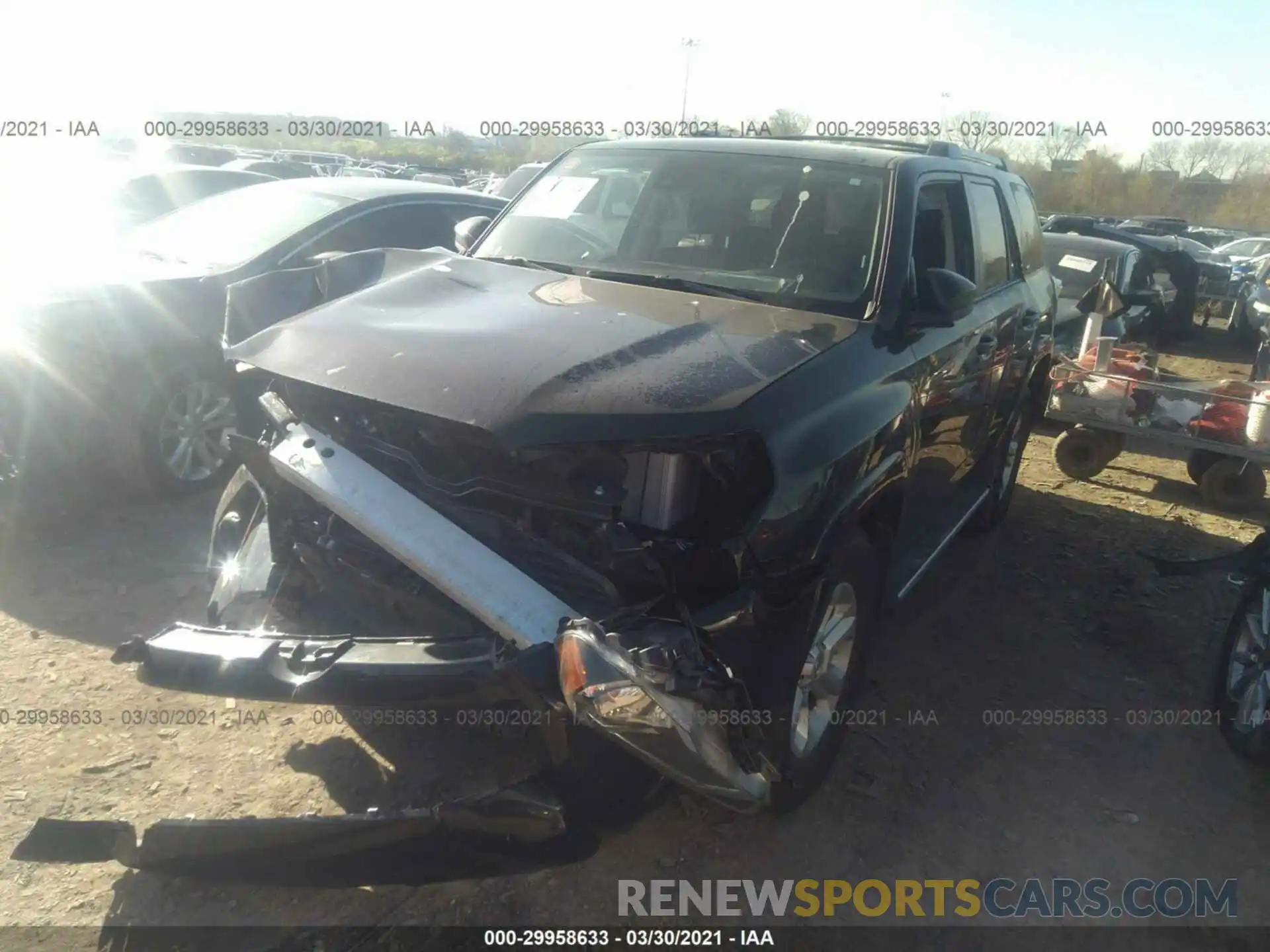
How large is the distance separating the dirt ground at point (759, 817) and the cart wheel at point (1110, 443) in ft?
7.22

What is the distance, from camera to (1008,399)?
16.2 feet

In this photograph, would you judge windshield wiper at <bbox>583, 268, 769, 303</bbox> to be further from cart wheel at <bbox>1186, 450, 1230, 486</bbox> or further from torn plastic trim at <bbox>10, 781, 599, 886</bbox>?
cart wheel at <bbox>1186, 450, 1230, 486</bbox>

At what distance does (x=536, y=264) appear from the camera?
386 cm

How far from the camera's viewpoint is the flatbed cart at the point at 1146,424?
20.2ft

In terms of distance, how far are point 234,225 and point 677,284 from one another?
142 inches

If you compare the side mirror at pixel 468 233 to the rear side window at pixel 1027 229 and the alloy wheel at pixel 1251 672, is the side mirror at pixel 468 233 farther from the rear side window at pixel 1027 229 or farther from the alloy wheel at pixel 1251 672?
the alloy wheel at pixel 1251 672

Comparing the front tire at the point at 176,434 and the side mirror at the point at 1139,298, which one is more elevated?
the side mirror at the point at 1139,298

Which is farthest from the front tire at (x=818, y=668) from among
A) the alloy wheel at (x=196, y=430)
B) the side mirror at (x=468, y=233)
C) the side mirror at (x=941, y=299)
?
the alloy wheel at (x=196, y=430)

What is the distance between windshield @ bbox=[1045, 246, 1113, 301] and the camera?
9977 millimetres

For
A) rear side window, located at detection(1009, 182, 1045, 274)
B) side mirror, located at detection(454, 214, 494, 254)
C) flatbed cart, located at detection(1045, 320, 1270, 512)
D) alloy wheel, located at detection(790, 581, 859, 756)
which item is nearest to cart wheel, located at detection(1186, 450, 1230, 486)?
flatbed cart, located at detection(1045, 320, 1270, 512)

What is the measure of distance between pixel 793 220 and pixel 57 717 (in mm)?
3274

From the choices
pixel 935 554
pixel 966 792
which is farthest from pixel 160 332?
pixel 966 792

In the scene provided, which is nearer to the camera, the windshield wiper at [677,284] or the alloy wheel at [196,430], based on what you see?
the windshield wiper at [677,284]

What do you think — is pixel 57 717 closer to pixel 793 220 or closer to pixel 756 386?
pixel 756 386
